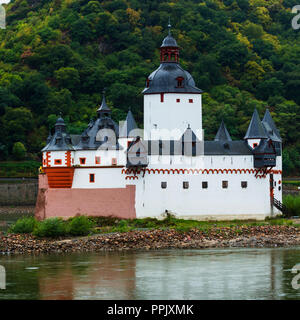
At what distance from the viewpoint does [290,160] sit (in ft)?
379

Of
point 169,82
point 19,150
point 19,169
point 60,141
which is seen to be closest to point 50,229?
point 60,141

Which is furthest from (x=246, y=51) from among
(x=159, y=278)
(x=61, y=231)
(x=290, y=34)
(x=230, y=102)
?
(x=159, y=278)

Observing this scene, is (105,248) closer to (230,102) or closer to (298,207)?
(298,207)

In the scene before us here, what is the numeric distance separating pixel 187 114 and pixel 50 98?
54141mm

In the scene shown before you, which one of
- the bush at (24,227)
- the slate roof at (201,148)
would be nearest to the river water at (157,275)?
the bush at (24,227)

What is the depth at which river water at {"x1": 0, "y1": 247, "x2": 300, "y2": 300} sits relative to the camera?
40.2 metres

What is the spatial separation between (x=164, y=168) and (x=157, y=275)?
2204 centimetres

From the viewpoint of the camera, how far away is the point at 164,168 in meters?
66.9

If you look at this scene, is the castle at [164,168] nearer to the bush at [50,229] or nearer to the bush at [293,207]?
the bush at [293,207]

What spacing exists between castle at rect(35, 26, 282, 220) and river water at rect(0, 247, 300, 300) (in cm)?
1217

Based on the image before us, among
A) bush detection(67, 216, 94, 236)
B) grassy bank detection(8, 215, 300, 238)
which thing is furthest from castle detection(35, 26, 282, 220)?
bush detection(67, 216, 94, 236)

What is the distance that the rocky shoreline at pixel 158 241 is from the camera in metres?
56.9

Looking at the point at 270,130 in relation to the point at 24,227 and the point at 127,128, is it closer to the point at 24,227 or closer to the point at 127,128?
the point at 127,128

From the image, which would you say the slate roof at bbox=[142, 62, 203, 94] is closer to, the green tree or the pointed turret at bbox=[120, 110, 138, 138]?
the pointed turret at bbox=[120, 110, 138, 138]
